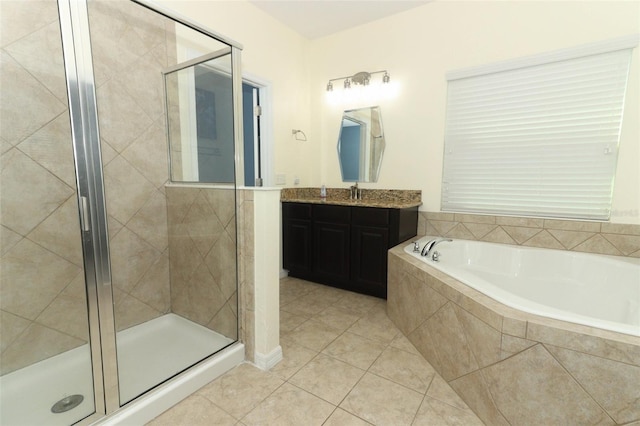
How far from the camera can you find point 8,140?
4.75ft

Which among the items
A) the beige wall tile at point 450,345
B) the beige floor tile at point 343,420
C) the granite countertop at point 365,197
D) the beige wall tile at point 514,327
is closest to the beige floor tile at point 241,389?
the beige floor tile at point 343,420

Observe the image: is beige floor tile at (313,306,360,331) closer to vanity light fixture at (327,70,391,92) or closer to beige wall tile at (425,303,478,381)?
beige wall tile at (425,303,478,381)

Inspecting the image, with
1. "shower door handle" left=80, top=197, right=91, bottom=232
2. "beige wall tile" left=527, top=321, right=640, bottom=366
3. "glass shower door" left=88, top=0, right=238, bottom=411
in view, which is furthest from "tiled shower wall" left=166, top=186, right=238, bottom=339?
"beige wall tile" left=527, top=321, right=640, bottom=366

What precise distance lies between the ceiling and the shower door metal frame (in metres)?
1.78

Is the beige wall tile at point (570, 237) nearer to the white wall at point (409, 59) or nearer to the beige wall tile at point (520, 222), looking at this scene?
the beige wall tile at point (520, 222)

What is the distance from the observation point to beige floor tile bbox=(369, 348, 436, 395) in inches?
63.1

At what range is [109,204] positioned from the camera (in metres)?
1.87

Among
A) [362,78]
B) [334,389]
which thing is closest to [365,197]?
[362,78]

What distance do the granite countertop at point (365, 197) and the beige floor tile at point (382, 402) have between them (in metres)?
1.40

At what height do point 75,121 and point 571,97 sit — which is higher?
point 571,97

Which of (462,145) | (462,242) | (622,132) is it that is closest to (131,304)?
(462,242)

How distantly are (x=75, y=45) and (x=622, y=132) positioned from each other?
3.24 m

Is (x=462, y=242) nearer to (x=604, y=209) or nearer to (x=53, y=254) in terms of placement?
(x=604, y=209)

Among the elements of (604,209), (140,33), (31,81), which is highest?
(140,33)
